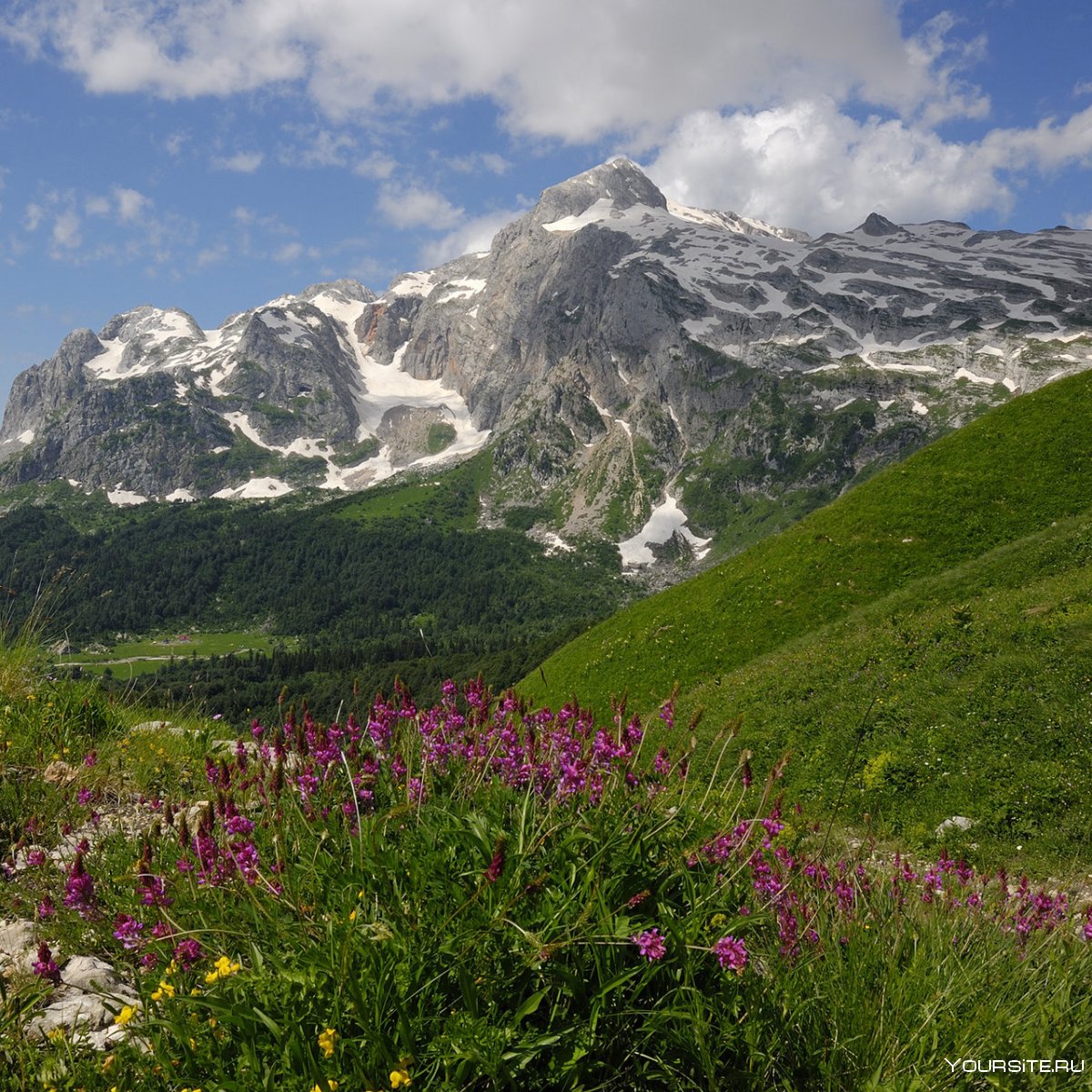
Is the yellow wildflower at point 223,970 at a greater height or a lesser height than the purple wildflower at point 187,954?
greater

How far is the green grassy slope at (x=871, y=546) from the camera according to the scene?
30.7m

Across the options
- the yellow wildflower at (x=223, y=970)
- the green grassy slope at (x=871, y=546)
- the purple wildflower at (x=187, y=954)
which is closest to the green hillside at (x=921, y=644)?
the green grassy slope at (x=871, y=546)

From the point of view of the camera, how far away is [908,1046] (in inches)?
148

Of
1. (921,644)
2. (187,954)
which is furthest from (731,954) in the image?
(921,644)

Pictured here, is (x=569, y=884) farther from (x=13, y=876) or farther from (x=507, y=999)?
(x=13, y=876)

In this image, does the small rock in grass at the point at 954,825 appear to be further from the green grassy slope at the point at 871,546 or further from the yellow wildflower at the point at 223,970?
the yellow wildflower at the point at 223,970

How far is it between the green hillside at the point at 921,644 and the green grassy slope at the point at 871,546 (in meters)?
0.10

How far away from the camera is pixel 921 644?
20453mm

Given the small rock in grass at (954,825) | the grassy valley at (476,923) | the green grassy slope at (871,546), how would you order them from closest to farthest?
the grassy valley at (476,923) → the small rock in grass at (954,825) → the green grassy slope at (871,546)

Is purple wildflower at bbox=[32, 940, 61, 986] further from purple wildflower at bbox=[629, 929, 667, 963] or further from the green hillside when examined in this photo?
the green hillside

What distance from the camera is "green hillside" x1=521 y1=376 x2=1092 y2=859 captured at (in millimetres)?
14789

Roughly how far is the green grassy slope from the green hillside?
0.32ft

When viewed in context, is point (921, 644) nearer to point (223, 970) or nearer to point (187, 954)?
point (187, 954)

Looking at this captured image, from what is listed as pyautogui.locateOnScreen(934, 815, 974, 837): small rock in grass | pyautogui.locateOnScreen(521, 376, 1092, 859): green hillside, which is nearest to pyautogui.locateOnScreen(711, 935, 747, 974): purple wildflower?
pyautogui.locateOnScreen(521, 376, 1092, 859): green hillside
